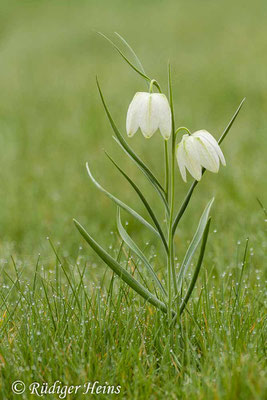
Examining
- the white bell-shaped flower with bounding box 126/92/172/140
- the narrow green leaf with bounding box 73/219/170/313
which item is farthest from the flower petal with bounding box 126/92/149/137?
the narrow green leaf with bounding box 73/219/170/313

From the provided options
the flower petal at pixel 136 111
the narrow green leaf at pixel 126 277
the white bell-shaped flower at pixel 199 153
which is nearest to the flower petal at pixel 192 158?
the white bell-shaped flower at pixel 199 153

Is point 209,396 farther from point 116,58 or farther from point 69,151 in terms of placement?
point 116,58

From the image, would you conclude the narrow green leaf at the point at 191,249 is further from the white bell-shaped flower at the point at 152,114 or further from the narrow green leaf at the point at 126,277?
the white bell-shaped flower at the point at 152,114

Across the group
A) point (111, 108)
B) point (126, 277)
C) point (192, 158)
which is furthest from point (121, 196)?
point (192, 158)

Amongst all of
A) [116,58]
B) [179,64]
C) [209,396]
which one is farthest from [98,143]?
[209,396]

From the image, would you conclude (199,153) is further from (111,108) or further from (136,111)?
(111,108)
